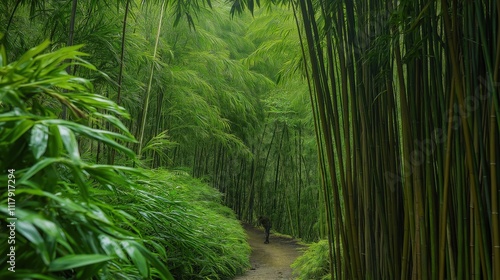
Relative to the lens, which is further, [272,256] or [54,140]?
[272,256]

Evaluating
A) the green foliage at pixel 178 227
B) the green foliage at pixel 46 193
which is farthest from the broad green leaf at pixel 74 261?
the green foliage at pixel 178 227

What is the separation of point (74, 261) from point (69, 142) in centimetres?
17

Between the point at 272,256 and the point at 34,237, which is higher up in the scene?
the point at 34,237

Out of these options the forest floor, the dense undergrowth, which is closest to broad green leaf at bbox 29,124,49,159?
the dense undergrowth

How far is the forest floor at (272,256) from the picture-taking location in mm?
4309

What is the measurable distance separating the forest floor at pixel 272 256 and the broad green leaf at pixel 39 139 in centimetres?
361

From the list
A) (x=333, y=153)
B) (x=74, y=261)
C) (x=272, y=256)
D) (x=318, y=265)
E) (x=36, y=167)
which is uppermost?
(x=333, y=153)

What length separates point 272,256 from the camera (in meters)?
5.39

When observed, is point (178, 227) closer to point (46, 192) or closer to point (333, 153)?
point (333, 153)

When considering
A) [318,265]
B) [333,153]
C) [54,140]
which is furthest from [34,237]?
[318,265]

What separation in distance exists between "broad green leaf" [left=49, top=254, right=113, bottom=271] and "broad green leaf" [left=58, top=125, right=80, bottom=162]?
14cm

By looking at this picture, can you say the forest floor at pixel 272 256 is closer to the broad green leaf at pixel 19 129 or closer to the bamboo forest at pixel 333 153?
the bamboo forest at pixel 333 153

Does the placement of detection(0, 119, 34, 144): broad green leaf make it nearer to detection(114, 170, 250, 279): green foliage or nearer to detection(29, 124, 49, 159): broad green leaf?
detection(29, 124, 49, 159): broad green leaf

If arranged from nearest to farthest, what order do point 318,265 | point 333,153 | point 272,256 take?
point 333,153 → point 318,265 → point 272,256
